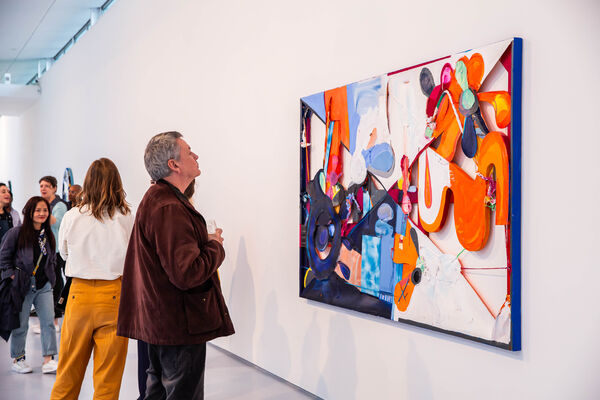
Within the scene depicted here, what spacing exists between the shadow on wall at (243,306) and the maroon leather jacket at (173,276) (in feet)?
7.98

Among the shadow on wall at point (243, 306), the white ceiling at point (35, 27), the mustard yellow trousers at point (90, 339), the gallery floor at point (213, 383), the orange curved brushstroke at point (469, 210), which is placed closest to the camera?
the orange curved brushstroke at point (469, 210)

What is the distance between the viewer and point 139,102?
24.7 feet

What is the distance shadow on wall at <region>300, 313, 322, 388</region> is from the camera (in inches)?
156

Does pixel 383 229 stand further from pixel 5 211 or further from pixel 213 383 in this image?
pixel 5 211

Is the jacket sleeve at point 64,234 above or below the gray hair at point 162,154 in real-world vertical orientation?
below

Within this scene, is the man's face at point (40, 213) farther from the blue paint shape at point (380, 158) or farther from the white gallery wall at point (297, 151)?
the blue paint shape at point (380, 158)

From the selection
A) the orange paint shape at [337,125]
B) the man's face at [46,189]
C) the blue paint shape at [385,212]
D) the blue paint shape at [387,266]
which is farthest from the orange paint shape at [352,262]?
the man's face at [46,189]

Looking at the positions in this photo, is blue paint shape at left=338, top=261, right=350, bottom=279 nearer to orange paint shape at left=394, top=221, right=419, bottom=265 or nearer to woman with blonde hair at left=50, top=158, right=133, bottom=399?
orange paint shape at left=394, top=221, right=419, bottom=265

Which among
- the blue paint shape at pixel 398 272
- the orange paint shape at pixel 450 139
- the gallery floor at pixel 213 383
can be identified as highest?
the orange paint shape at pixel 450 139

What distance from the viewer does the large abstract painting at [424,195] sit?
253 centimetres

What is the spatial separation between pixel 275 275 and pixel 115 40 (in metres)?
5.62

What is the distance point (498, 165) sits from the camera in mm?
2539

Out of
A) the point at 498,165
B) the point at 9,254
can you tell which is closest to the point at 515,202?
the point at 498,165

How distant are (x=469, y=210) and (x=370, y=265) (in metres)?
0.84
